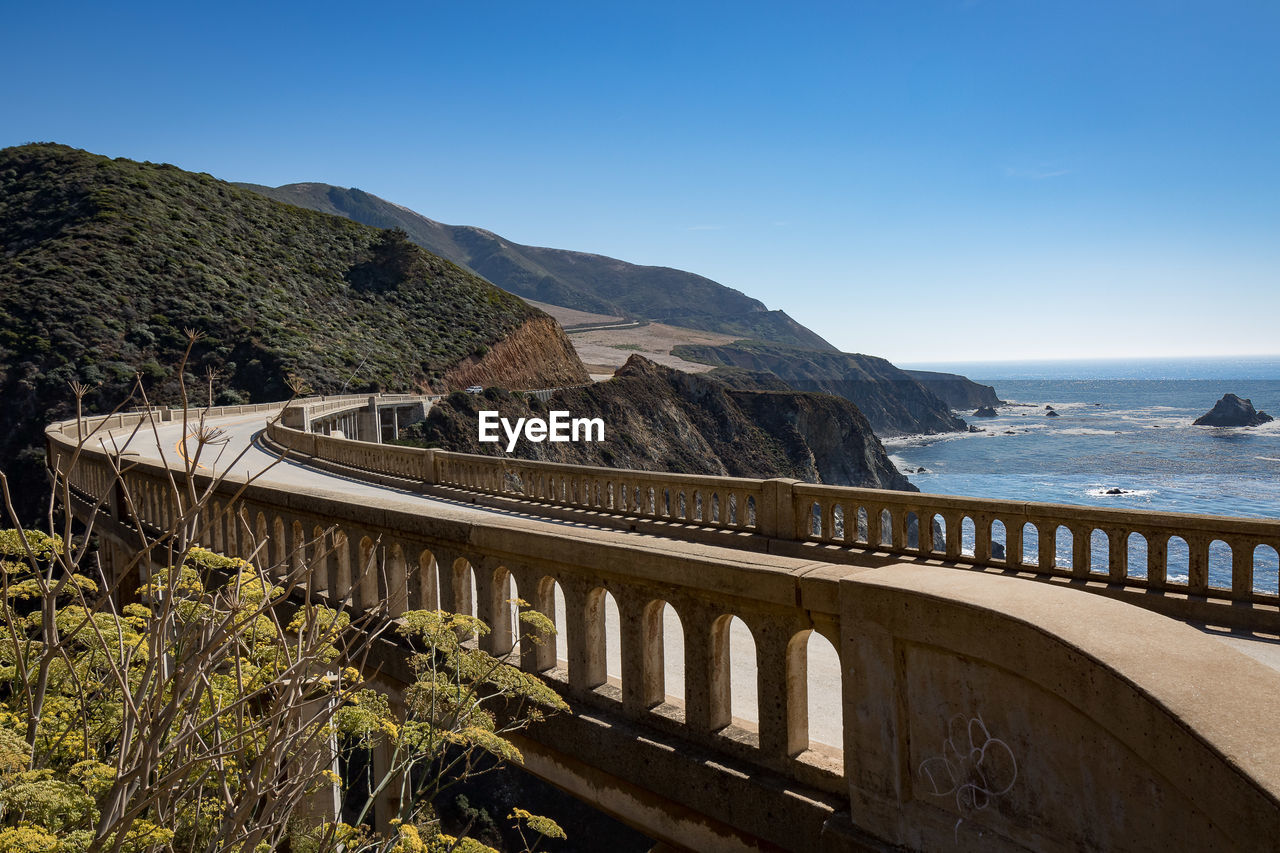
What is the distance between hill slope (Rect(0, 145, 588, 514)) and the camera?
47.2 meters

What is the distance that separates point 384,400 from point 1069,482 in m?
63.3

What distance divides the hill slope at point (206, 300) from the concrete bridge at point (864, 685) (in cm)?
3841

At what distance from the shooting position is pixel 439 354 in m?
67.0

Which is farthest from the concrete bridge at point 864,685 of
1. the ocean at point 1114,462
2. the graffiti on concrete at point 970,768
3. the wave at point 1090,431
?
the wave at point 1090,431

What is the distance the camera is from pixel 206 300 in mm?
57344

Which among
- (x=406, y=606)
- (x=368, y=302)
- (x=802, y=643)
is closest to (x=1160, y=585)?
(x=802, y=643)

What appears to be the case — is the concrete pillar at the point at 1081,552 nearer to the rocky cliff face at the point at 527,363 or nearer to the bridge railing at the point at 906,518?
the bridge railing at the point at 906,518

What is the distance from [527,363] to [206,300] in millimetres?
24979

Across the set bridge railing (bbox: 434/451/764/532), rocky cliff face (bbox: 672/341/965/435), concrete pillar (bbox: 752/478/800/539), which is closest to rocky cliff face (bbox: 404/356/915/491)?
bridge railing (bbox: 434/451/764/532)

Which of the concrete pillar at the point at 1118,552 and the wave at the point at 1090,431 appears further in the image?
the wave at the point at 1090,431

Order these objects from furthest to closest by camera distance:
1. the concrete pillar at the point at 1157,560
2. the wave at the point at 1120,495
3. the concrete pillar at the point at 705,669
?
the wave at the point at 1120,495 → the concrete pillar at the point at 1157,560 → the concrete pillar at the point at 705,669

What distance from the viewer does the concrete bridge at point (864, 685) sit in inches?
93.7

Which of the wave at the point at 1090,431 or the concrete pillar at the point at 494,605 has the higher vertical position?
the concrete pillar at the point at 494,605

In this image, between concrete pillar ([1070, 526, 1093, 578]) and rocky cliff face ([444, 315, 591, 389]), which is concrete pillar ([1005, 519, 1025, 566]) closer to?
concrete pillar ([1070, 526, 1093, 578])
